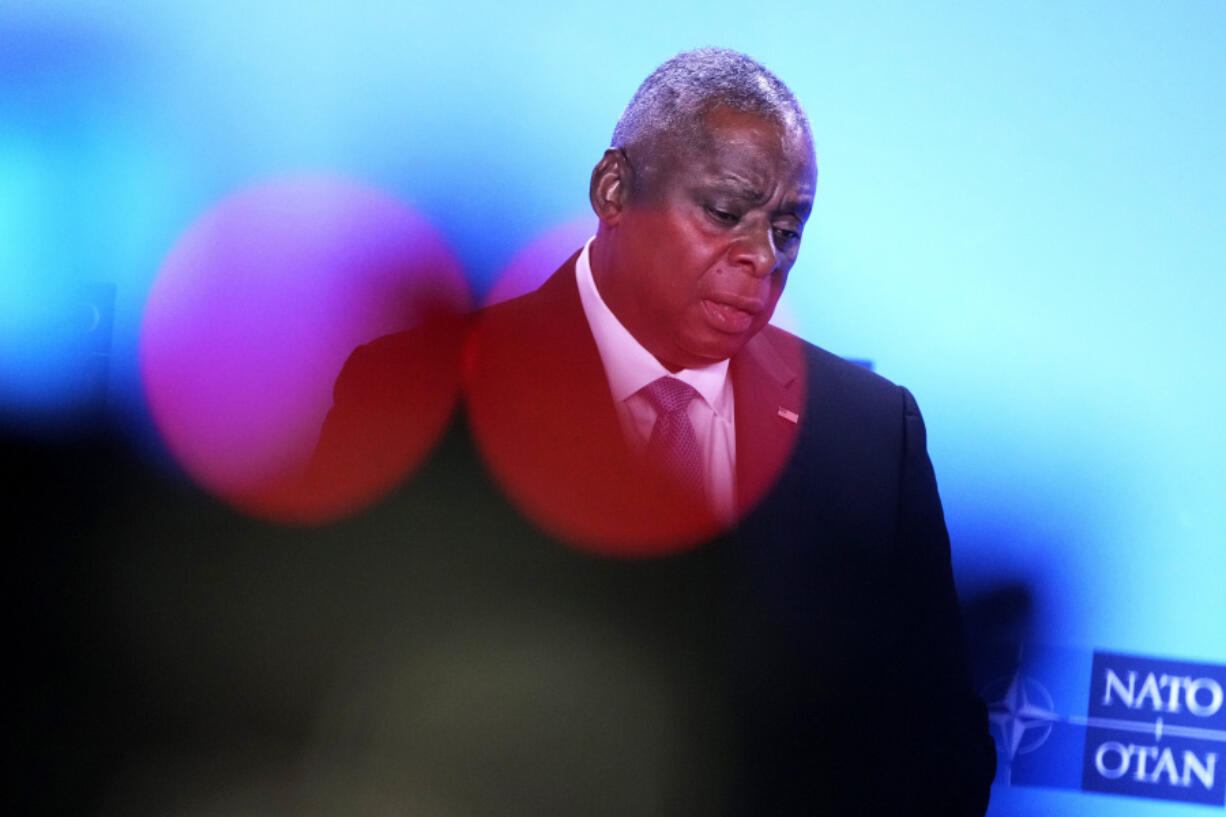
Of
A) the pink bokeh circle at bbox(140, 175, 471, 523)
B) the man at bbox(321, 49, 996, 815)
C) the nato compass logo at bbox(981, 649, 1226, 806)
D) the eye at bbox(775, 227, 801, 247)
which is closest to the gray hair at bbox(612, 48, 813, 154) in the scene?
the man at bbox(321, 49, 996, 815)

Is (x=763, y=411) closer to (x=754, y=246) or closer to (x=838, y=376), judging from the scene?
(x=838, y=376)

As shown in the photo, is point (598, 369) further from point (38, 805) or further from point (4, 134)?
point (38, 805)

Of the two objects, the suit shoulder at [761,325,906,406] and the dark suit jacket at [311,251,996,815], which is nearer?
the dark suit jacket at [311,251,996,815]

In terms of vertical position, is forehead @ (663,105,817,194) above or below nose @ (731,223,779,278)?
above

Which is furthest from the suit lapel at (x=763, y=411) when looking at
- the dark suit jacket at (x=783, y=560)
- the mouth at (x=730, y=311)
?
the mouth at (x=730, y=311)

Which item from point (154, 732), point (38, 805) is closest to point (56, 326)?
point (154, 732)

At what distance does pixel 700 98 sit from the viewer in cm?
150

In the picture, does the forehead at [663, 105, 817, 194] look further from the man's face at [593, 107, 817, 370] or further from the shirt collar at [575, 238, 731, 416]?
the shirt collar at [575, 238, 731, 416]

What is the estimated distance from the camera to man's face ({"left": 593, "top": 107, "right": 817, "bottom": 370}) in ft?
4.82

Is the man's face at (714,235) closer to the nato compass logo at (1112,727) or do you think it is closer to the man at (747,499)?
the man at (747,499)

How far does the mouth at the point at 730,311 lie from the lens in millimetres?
1523

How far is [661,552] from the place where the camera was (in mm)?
1607

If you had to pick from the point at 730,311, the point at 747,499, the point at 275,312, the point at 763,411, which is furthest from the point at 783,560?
the point at 275,312

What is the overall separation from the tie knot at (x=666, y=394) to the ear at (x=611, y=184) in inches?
8.7
